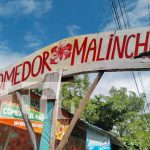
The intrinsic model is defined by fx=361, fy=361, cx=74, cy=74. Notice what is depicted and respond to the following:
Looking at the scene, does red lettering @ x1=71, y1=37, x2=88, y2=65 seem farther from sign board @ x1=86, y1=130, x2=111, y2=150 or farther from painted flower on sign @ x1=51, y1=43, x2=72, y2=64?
sign board @ x1=86, y1=130, x2=111, y2=150

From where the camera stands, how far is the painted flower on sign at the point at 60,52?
6.14m

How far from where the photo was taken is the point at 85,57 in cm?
595

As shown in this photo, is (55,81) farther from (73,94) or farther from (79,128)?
(73,94)

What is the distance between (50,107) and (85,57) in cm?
100

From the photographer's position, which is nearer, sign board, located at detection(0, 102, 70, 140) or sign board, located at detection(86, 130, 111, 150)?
sign board, located at detection(0, 102, 70, 140)

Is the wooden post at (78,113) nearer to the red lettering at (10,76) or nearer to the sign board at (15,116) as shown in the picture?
the red lettering at (10,76)

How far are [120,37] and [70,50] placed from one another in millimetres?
899

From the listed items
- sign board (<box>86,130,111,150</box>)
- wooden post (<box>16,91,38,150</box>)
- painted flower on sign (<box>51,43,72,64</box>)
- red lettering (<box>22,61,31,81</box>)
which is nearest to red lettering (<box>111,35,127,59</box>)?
painted flower on sign (<box>51,43,72,64</box>)

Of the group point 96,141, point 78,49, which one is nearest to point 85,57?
point 78,49

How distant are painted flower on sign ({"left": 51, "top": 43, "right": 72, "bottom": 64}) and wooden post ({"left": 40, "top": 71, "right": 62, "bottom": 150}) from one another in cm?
26

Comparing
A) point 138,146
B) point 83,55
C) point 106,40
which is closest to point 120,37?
point 106,40

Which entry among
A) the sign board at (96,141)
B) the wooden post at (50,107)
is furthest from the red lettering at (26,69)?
the sign board at (96,141)

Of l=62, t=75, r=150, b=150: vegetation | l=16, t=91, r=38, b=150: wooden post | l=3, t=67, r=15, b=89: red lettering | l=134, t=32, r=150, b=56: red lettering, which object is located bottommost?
l=16, t=91, r=38, b=150: wooden post

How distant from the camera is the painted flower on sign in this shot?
242 inches
